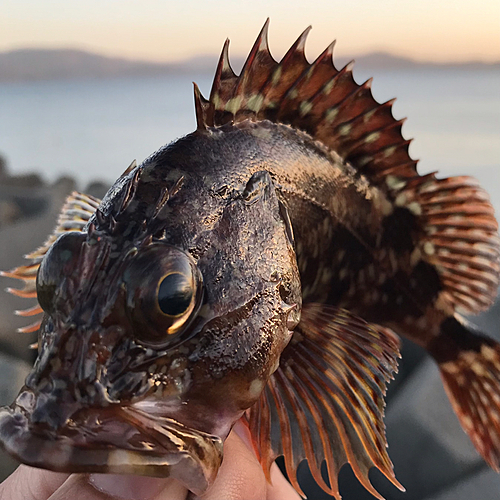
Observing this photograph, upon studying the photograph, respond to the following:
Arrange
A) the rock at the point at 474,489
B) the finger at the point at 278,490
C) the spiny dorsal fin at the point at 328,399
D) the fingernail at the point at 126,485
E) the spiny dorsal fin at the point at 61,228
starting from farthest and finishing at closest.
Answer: the rock at the point at 474,489
the finger at the point at 278,490
the spiny dorsal fin at the point at 61,228
the spiny dorsal fin at the point at 328,399
the fingernail at the point at 126,485

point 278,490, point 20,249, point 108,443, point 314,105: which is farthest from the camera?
point 20,249

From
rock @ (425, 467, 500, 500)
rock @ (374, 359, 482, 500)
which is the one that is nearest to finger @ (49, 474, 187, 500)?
rock @ (374, 359, 482, 500)

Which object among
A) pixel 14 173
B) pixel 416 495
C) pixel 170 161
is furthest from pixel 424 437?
pixel 14 173

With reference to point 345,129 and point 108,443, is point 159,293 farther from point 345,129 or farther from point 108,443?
point 345,129

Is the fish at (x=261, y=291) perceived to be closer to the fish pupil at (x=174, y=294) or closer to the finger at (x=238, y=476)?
the fish pupil at (x=174, y=294)

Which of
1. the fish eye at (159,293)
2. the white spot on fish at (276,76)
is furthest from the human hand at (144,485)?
the white spot on fish at (276,76)

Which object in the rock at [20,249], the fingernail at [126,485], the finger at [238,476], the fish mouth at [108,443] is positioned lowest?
the rock at [20,249]

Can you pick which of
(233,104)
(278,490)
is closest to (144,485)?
(278,490)
